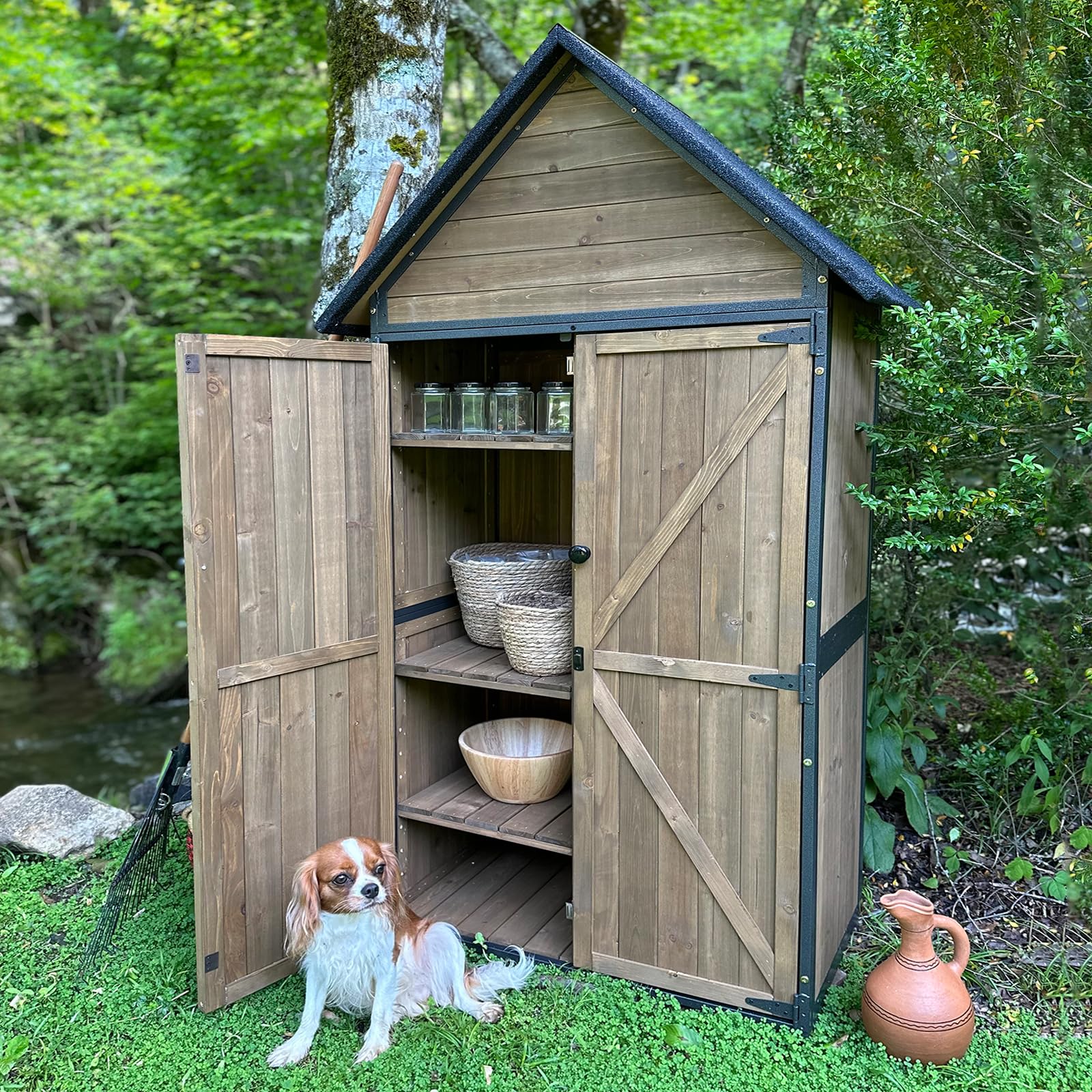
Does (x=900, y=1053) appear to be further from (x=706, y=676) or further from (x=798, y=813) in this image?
(x=706, y=676)

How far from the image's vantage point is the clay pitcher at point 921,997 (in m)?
2.53

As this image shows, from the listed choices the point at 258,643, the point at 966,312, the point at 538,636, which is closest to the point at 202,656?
the point at 258,643

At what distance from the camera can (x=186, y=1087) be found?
2510 mm

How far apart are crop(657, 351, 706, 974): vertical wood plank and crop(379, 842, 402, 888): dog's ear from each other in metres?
0.78

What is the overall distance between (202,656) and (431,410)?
1.15m

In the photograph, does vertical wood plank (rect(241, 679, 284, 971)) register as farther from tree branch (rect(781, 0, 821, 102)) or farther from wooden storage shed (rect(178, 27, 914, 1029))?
tree branch (rect(781, 0, 821, 102))

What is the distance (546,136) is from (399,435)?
3.46 ft

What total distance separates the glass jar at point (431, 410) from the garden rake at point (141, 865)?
52.0 inches

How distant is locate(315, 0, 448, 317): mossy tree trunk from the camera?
3.87m

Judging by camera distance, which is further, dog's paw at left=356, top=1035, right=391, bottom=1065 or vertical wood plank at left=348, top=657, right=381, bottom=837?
vertical wood plank at left=348, top=657, right=381, bottom=837

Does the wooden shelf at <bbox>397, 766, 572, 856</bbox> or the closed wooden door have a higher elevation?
the closed wooden door

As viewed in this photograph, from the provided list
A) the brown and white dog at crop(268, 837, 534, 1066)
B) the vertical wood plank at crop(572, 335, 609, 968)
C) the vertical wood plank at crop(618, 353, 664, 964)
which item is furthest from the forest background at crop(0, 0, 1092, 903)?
the brown and white dog at crop(268, 837, 534, 1066)

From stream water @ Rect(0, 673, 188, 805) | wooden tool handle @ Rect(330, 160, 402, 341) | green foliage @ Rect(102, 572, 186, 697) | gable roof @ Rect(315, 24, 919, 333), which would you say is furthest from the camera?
green foliage @ Rect(102, 572, 186, 697)

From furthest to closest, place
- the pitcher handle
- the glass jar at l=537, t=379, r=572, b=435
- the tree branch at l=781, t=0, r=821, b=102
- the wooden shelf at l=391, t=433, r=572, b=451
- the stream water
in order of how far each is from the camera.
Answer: the stream water < the tree branch at l=781, t=0, r=821, b=102 < the glass jar at l=537, t=379, r=572, b=435 < the wooden shelf at l=391, t=433, r=572, b=451 < the pitcher handle
